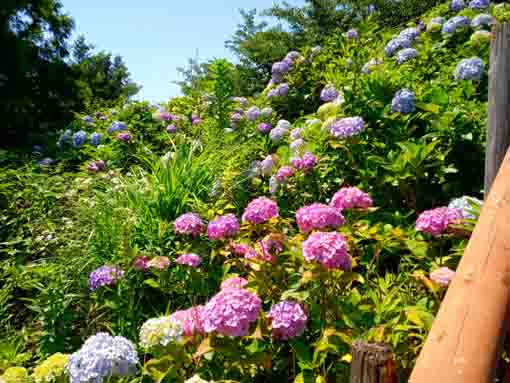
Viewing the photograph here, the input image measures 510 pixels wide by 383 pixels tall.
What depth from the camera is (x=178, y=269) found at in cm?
235

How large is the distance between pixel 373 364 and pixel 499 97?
4.50ft

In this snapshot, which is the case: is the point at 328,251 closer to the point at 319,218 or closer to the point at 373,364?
the point at 319,218

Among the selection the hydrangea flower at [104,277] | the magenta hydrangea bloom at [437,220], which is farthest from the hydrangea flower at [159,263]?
the magenta hydrangea bloom at [437,220]

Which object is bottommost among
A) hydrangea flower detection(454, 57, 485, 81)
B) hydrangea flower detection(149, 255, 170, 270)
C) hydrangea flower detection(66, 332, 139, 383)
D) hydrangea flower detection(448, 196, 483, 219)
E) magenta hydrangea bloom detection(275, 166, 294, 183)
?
hydrangea flower detection(66, 332, 139, 383)

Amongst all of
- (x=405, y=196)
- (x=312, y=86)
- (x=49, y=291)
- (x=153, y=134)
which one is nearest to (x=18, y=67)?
(x=153, y=134)

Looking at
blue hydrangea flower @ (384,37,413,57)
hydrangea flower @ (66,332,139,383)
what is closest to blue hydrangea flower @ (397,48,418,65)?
blue hydrangea flower @ (384,37,413,57)

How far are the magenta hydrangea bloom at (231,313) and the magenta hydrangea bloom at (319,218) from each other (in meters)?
0.43

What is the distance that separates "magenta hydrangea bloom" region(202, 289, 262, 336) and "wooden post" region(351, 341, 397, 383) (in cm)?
63

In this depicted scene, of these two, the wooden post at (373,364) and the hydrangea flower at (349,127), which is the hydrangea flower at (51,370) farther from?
the hydrangea flower at (349,127)

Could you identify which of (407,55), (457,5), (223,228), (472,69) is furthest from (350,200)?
(457,5)

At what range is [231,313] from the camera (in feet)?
4.68

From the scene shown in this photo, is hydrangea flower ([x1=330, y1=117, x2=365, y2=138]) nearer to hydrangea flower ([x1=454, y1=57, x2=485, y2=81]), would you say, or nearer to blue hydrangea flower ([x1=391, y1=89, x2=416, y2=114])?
blue hydrangea flower ([x1=391, y1=89, x2=416, y2=114])

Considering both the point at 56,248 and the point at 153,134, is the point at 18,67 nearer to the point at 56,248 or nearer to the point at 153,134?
the point at 153,134

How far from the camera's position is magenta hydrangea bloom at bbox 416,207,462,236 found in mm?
1713
